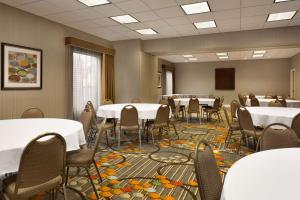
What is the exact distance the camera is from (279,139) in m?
2.19

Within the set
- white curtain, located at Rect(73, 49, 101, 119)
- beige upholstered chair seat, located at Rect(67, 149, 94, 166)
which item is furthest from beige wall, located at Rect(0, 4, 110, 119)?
beige upholstered chair seat, located at Rect(67, 149, 94, 166)

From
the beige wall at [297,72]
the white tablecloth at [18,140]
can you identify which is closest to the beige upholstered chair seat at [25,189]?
the white tablecloth at [18,140]

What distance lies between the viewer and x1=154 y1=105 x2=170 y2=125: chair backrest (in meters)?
4.67

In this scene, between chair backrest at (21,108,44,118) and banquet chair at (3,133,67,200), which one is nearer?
banquet chair at (3,133,67,200)

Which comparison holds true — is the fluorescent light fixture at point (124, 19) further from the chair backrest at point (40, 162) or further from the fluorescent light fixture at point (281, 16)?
the chair backrest at point (40, 162)

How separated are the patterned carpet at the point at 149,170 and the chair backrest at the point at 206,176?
4.34 ft

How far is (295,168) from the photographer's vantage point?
1.28 meters

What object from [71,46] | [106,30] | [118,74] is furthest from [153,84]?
[71,46]

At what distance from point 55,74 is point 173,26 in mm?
3314

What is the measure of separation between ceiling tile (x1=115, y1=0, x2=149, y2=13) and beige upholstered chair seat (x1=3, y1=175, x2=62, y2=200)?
367 cm

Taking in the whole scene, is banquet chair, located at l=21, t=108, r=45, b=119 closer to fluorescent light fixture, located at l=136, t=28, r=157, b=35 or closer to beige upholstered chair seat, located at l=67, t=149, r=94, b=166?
beige upholstered chair seat, located at l=67, t=149, r=94, b=166

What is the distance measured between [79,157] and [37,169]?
792 millimetres

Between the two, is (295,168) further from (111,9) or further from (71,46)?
(71,46)

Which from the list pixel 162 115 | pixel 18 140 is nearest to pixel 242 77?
pixel 162 115
